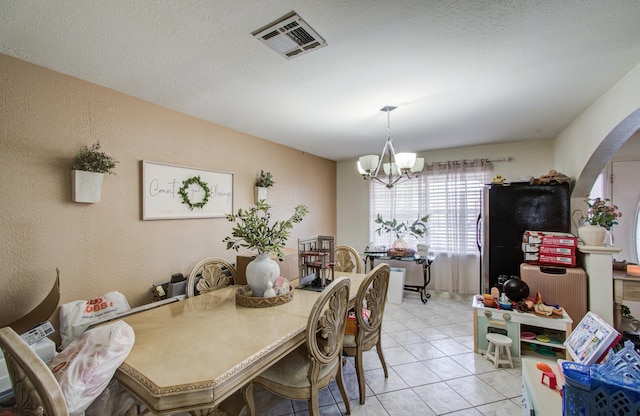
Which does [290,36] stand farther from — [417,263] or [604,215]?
[417,263]

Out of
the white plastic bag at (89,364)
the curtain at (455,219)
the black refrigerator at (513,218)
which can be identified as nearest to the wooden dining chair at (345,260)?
the black refrigerator at (513,218)

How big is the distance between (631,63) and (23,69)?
4.02 meters

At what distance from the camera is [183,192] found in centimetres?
→ 275

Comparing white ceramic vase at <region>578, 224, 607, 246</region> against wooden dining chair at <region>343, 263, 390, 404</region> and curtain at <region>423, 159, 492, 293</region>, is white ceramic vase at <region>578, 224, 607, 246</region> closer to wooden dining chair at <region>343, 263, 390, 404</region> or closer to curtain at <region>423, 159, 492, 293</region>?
curtain at <region>423, 159, 492, 293</region>

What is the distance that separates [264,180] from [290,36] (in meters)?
2.22

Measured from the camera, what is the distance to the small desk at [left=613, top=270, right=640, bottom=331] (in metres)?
2.37

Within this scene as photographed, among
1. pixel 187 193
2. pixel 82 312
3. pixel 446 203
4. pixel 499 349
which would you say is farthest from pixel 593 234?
pixel 82 312

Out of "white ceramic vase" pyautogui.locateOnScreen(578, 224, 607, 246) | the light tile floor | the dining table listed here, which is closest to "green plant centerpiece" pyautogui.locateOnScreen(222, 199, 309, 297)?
the dining table

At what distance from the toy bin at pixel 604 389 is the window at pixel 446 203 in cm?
361

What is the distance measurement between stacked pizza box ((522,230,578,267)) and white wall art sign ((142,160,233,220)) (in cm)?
328

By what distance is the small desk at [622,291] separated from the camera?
93.3 inches

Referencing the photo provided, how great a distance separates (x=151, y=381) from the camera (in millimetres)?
1062

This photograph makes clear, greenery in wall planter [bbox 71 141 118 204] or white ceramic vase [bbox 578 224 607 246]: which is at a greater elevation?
greenery in wall planter [bbox 71 141 118 204]

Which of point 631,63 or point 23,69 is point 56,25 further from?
point 631,63
